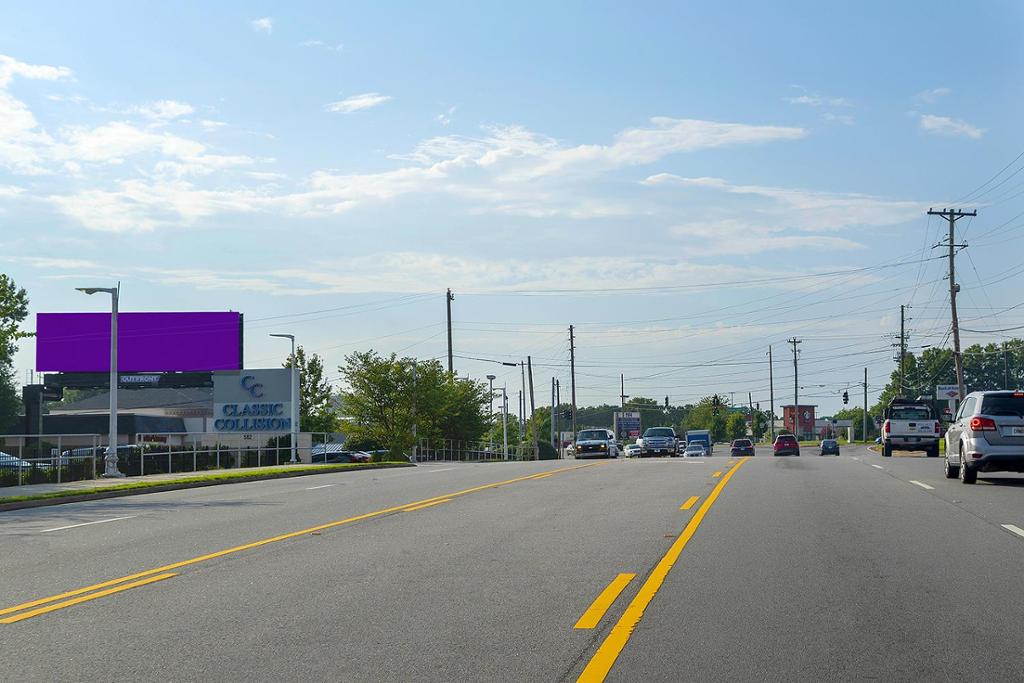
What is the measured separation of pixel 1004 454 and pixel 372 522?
42.2 ft

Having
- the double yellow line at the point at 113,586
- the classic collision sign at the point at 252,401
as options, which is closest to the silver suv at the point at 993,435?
the double yellow line at the point at 113,586

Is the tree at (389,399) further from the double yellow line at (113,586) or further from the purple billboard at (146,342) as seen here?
the double yellow line at (113,586)

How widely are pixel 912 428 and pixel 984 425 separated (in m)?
23.9

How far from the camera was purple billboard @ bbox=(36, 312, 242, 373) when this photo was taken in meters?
82.2

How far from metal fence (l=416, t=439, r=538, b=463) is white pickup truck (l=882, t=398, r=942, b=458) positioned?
1277 inches

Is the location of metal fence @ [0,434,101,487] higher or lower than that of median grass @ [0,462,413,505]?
higher

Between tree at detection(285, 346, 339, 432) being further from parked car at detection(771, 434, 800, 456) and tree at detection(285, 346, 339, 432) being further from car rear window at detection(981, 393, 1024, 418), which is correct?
car rear window at detection(981, 393, 1024, 418)

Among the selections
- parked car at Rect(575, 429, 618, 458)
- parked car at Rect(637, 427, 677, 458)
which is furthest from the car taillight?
parked car at Rect(637, 427, 677, 458)

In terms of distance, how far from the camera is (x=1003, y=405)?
73.6ft

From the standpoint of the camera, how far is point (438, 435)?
8000cm

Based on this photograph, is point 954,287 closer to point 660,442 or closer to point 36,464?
point 660,442

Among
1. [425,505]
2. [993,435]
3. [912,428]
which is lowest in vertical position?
[425,505]

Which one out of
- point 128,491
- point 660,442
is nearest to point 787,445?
point 660,442

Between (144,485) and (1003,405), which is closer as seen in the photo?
(1003,405)
